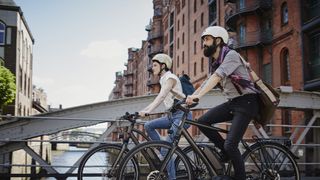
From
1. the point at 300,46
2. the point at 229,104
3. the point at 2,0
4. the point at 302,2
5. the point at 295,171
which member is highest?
the point at 2,0

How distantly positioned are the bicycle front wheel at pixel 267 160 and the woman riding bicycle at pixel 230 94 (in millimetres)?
444

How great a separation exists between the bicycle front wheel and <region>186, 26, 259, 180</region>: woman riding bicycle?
1.46ft

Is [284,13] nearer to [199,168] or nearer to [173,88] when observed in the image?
[173,88]

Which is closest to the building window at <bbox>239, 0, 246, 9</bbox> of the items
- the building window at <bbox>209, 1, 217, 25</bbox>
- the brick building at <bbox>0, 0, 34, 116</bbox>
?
the building window at <bbox>209, 1, 217, 25</bbox>

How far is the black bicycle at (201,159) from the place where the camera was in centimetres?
425

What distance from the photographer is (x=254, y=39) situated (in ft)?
85.0

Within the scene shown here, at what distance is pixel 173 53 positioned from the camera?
161ft

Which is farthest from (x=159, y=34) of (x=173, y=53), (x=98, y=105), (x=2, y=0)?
(x=98, y=105)

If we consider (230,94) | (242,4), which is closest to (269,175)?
(230,94)

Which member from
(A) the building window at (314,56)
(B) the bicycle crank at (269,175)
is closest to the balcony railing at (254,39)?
(A) the building window at (314,56)

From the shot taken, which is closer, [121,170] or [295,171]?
[121,170]

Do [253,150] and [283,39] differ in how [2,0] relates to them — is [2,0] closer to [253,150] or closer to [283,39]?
[283,39]

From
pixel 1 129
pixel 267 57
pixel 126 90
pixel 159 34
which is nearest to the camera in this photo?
pixel 1 129

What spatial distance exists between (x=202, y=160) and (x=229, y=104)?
2.25 feet
